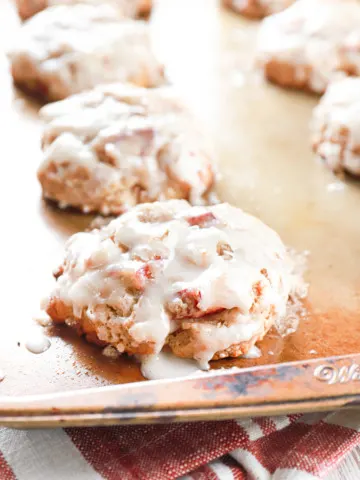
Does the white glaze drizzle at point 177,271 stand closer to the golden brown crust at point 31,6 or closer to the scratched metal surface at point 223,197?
the scratched metal surface at point 223,197

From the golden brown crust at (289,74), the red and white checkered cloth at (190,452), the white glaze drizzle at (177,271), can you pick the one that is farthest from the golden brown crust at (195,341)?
the golden brown crust at (289,74)

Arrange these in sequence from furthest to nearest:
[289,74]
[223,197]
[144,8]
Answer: [144,8] < [289,74] < [223,197]

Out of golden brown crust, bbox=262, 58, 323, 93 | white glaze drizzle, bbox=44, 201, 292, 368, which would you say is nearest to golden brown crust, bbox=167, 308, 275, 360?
white glaze drizzle, bbox=44, 201, 292, 368

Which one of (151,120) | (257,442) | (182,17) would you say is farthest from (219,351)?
(182,17)

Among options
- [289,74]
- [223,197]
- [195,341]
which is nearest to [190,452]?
[195,341]

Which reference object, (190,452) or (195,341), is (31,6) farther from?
(190,452)

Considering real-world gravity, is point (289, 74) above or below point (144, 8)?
below
